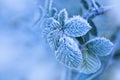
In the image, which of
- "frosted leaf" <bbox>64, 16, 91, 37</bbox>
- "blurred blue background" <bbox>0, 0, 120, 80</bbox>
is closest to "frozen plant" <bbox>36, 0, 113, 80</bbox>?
"frosted leaf" <bbox>64, 16, 91, 37</bbox>

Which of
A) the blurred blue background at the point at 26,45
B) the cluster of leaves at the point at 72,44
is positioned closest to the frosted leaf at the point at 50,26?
the cluster of leaves at the point at 72,44

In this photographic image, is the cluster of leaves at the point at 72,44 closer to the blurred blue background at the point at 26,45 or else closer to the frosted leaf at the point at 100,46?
the frosted leaf at the point at 100,46

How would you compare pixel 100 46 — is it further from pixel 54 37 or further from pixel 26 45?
pixel 26 45

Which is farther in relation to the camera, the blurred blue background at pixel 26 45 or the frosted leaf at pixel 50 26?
the blurred blue background at pixel 26 45

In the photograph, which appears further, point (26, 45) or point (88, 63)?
point (26, 45)

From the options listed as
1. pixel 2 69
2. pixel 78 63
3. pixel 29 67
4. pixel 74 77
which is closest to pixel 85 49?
pixel 78 63

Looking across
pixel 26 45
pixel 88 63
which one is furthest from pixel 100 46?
pixel 26 45

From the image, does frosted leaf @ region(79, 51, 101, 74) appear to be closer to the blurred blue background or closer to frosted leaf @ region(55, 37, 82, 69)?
frosted leaf @ region(55, 37, 82, 69)

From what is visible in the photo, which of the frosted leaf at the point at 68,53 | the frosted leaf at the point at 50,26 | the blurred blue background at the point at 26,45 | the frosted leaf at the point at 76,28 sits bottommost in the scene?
the frosted leaf at the point at 68,53
